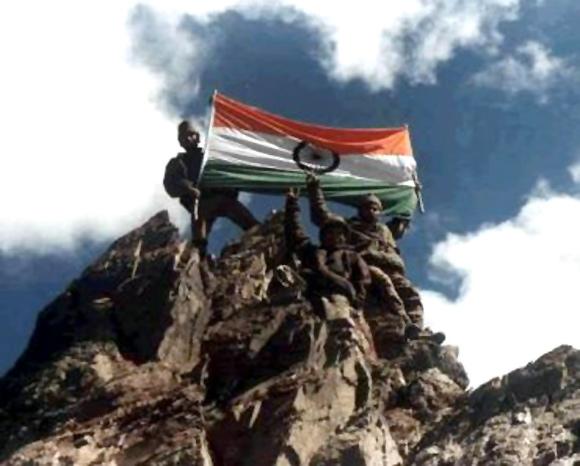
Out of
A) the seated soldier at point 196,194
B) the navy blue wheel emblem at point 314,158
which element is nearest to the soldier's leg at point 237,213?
the seated soldier at point 196,194

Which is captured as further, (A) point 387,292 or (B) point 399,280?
(B) point 399,280

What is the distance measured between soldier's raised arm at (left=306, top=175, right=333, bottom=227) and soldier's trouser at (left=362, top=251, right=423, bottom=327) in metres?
1.27

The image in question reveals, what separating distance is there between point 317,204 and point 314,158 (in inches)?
154

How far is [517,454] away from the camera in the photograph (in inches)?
741

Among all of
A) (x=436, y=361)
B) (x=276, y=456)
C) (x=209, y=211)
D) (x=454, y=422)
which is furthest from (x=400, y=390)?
(x=209, y=211)

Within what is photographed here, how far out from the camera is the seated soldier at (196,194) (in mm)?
32062

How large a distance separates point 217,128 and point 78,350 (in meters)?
10.6

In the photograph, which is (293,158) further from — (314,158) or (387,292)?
(387,292)

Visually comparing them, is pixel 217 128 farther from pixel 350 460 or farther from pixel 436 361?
pixel 350 460

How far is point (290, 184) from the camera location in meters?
32.7

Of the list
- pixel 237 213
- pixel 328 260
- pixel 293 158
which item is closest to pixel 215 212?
pixel 237 213

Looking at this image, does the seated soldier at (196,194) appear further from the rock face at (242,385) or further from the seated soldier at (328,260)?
the rock face at (242,385)

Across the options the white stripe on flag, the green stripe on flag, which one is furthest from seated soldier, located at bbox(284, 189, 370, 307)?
the white stripe on flag

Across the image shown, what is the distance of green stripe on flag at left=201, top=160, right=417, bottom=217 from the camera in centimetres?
3247
